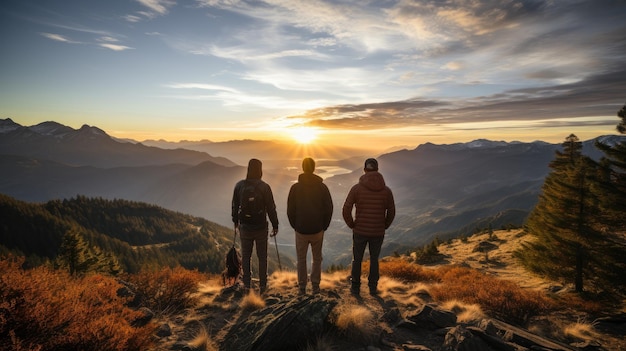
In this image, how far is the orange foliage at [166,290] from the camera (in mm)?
8414

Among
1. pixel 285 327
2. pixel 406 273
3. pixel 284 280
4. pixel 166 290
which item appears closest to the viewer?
pixel 285 327

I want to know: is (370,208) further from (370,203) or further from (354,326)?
(354,326)

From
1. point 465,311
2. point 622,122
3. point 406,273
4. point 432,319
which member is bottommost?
point 406,273

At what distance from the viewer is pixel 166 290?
8742mm

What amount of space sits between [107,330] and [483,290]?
9662mm

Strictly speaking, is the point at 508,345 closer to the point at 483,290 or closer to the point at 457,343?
the point at 457,343

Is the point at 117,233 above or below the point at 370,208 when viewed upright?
below

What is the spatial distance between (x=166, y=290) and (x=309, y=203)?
479 cm

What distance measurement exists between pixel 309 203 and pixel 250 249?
7.97 ft

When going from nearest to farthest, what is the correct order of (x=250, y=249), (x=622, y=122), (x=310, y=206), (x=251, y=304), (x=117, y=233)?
(x=251, y=304)
(x=310, y=206)
(x=250, y=249)
(x=622, y=122)
(x=117, y=233)

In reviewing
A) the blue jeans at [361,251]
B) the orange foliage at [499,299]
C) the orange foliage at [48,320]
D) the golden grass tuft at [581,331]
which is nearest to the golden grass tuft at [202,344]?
the orange foliage at [48,320]

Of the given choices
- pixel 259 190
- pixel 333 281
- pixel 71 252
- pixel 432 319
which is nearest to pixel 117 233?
pixel 71 252

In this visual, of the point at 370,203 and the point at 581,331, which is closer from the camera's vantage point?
the point at 581,331

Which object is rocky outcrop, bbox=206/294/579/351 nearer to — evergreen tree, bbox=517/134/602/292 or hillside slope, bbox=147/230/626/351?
hillside slope, bbox=147/230/626/351
